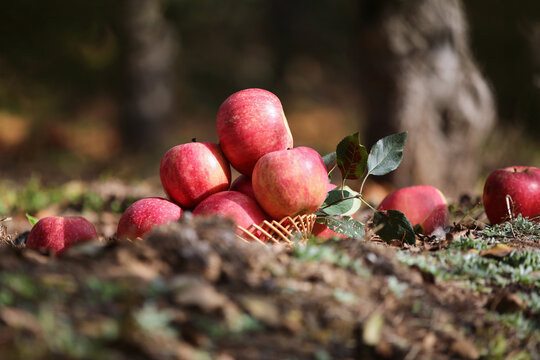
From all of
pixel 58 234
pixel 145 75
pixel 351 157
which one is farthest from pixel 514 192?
pixel 145 75

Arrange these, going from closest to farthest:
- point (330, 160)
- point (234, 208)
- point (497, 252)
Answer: point (497, 252) → point (234, 208) → point (330, 160)

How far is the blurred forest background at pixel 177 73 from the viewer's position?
6832 millimetres

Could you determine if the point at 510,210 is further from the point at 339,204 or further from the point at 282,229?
the point at 282,229

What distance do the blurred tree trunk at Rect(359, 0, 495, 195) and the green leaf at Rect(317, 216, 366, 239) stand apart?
301 cm

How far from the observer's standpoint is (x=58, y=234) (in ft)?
6.48

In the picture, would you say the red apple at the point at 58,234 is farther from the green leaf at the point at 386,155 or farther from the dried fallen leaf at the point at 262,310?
the green leaf at the point at 386,155

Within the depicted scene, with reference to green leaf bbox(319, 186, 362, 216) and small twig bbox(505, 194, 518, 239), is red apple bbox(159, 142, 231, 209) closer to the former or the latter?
green leaf bbox(319, 186, 362, 216)

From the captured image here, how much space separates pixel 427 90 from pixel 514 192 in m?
2.78

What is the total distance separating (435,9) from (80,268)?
15.3ft

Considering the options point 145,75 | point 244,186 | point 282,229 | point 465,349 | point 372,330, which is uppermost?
point 145,75

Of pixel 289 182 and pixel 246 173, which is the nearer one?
pixel 289 182

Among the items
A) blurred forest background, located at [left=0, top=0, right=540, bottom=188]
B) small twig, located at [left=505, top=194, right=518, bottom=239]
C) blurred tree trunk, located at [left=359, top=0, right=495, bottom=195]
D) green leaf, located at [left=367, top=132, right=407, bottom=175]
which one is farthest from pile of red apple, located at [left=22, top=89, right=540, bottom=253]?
blurred forest background, located at [left=0, top=0, right=540, bottom=188]

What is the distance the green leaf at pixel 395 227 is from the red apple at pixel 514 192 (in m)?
0.54

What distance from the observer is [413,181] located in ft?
16.1
